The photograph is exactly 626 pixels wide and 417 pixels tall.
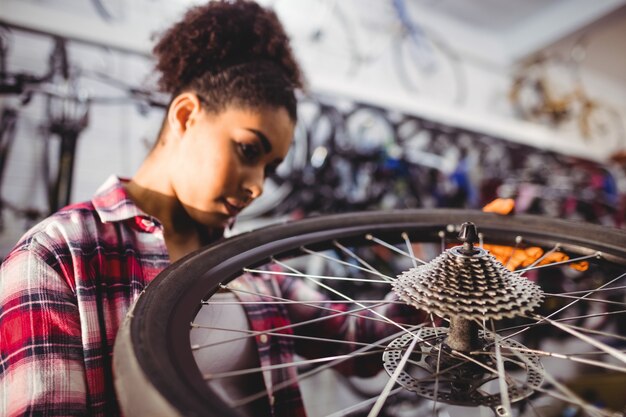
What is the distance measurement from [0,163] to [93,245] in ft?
4.22

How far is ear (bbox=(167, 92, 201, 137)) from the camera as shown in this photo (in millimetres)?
745

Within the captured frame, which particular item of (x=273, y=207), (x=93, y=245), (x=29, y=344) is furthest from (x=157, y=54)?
(x=273, y=207)

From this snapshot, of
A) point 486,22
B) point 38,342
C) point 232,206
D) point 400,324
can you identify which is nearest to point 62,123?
point 232,206

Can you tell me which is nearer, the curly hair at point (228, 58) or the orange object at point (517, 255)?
the orange object at point (517, 255)

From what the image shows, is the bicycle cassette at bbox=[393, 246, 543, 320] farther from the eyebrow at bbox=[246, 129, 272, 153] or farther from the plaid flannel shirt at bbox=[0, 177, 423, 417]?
the eyebrow at bbox=[246, 129, 272, 153]

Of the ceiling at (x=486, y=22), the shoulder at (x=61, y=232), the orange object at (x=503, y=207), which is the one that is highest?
the ceiling at (x=486, y=22)

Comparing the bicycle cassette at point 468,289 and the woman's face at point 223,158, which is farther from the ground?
the woman's face at point 223,158

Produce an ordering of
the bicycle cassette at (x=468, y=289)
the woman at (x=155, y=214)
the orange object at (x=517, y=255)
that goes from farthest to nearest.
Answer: the orange object at (x=517, y=255) → the woman at (x=155, y=214) → the bicycle cassette at (x=468, y=289)

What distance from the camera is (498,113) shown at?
11.6ft

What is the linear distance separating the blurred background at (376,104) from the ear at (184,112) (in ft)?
1.00

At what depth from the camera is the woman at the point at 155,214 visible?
0.46m

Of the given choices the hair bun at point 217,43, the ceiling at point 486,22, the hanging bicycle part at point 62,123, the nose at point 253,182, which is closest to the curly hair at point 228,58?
the hair bun at point 217,43

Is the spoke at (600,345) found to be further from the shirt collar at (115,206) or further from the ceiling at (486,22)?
the ceiling at (486,22)

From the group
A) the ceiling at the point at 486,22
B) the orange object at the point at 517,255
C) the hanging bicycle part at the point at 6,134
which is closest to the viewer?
the orange object at the point at 517,255
